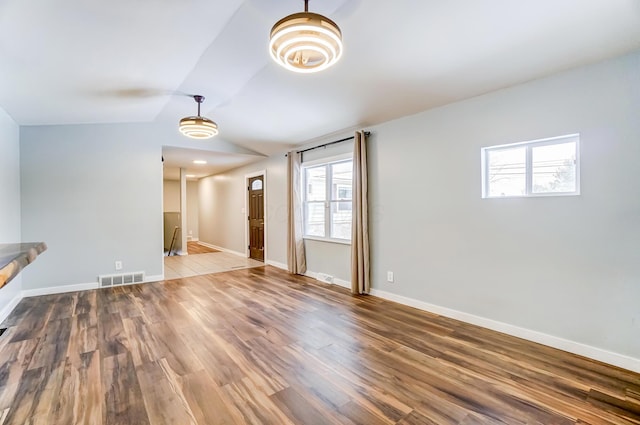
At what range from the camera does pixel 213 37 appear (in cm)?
249

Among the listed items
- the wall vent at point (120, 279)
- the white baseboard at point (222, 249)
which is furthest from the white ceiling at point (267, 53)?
the white baseboard at point (222, 249)

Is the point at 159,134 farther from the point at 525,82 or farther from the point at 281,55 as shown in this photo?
the point at 525,82

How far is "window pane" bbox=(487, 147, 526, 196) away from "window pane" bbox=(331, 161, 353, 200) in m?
2.03

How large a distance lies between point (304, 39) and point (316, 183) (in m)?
3.63

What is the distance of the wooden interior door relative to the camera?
6660 millimetres

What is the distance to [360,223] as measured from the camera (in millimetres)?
4109

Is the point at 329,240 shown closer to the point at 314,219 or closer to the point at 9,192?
the point at 314,219

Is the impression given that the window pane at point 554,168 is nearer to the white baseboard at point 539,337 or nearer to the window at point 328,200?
the white baseboard at point 539,337

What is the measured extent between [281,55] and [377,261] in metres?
2.95

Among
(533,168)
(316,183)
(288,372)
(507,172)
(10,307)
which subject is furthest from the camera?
(316,183)

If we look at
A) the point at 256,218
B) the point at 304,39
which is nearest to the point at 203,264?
the point at 256,218

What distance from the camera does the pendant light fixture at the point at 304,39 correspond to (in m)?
1.66

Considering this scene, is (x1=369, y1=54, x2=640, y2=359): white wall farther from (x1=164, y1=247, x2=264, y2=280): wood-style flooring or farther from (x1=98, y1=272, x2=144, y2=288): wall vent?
(x1=98, y1=272, x2=144, y2=288): wall vent

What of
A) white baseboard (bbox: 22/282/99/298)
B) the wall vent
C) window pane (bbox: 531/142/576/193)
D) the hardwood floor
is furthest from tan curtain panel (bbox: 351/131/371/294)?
white baseboard (bbox: 22/282/99/298)
